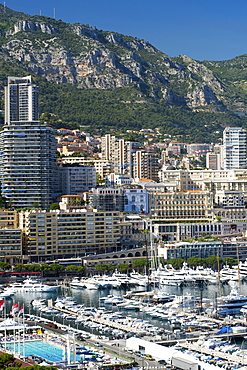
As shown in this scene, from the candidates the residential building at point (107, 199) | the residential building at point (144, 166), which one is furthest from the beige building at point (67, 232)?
the residential building at point (144, 166)

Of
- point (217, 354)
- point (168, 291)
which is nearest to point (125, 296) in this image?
point (168, 291)

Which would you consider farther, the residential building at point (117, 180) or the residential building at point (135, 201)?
the residential building at point (117, 180)

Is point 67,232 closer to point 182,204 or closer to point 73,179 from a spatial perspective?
point 182,204

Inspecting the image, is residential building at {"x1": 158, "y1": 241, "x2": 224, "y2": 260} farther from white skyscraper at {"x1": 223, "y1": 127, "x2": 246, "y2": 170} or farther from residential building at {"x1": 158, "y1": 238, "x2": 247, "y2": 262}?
white skyscraper at {"x1": 223, "y1": 127, "x2": 246, "y2": 170}

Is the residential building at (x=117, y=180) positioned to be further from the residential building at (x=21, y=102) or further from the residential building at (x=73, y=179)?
the residential building at (x=21, y=102)

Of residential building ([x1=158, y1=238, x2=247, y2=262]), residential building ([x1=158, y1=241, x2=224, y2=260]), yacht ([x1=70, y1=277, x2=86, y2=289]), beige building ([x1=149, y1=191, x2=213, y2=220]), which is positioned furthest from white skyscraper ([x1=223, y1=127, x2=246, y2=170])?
yacht ([x1=70, y1=277, x2=86, y2=289])
